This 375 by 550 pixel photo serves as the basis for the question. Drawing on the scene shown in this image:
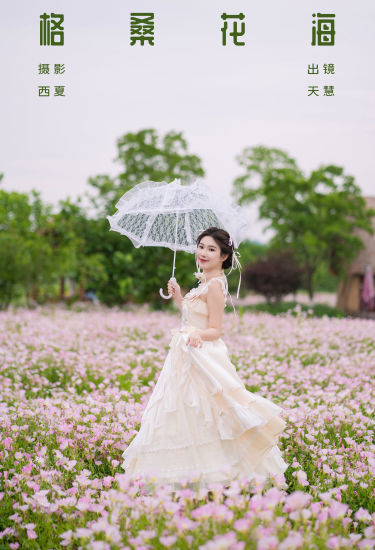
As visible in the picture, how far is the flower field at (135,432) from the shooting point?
2.93 m

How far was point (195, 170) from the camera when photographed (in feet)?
97.2

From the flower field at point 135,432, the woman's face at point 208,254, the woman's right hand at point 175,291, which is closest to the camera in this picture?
the flower field at point 135,432

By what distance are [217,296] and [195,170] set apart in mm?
26026

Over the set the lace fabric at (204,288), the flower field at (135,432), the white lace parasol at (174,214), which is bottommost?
Answer: the flower field at (135,432)

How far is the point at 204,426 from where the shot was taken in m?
4.23

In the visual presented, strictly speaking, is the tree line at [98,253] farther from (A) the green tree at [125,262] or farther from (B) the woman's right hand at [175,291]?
(B) the woman's right hand at [175,291]

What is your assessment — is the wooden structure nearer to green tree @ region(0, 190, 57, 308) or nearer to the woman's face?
green tree @ region(0, 190, 57, 308)

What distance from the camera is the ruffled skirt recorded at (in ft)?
13.7

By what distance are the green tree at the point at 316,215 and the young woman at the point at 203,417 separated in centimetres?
2472

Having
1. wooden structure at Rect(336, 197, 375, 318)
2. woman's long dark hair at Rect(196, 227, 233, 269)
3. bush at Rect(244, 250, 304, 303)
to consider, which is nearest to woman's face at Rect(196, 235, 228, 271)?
woman's long dark hair at Rect(196, 227, 233, 269)

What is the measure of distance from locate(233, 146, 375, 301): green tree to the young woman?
24721 millimetres

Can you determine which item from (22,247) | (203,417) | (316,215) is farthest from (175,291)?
(316,215)

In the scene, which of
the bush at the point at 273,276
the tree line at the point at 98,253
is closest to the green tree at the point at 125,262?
the tree line at the point at 98,253

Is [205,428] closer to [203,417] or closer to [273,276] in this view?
[203,417]
